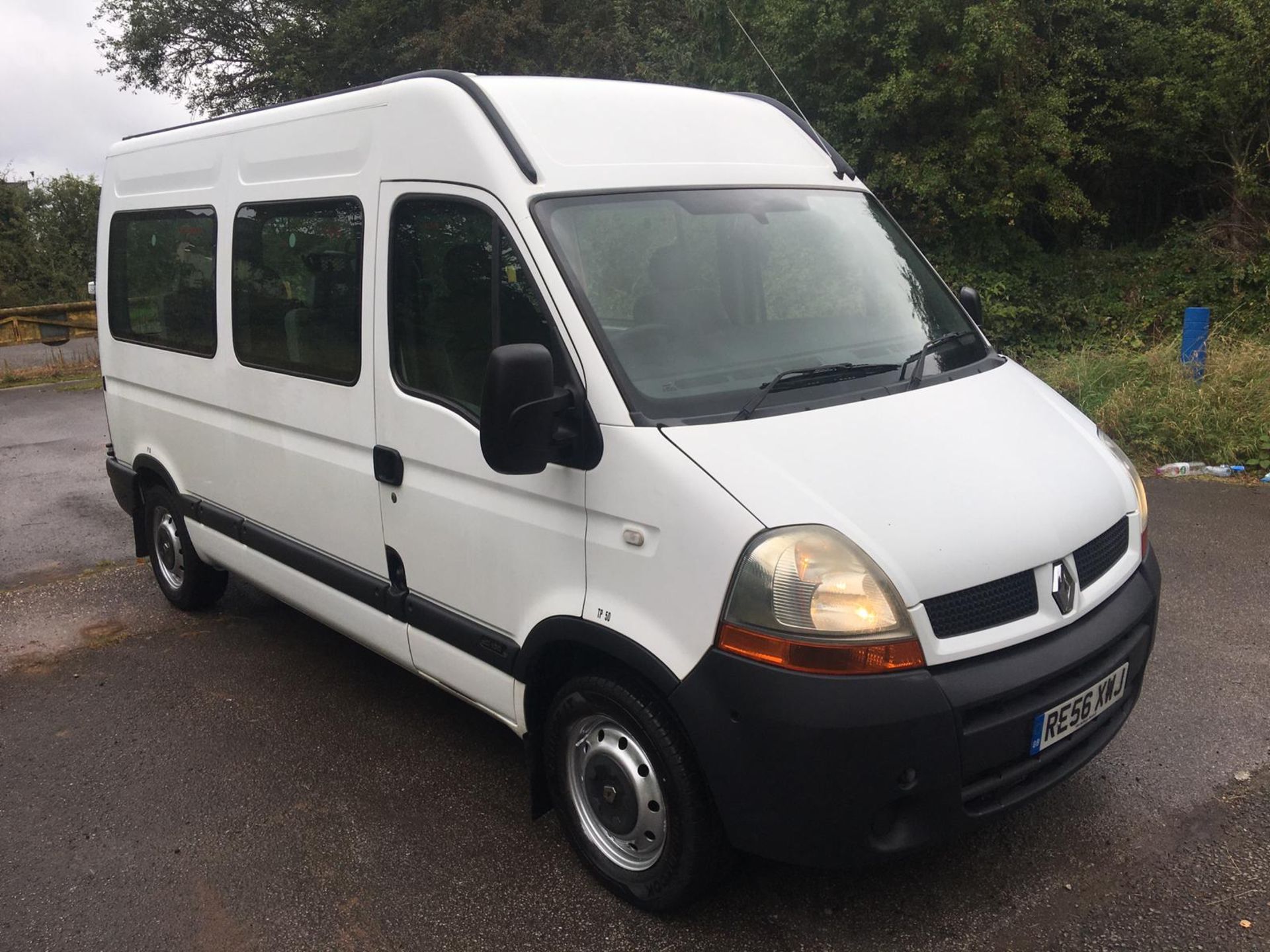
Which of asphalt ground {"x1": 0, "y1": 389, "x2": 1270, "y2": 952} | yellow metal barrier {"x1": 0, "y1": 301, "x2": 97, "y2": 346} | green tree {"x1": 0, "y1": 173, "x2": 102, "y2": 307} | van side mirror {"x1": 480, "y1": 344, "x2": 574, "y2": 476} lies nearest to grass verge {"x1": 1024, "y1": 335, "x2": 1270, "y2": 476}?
asphalt ground {"x1": 0, "y1": 389, "x2": 1270, "y2": 952}

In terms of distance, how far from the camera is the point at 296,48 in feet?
77.4

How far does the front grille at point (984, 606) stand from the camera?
2.62 meters

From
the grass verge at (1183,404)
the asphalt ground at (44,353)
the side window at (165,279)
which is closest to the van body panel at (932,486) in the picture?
the side window at (165,279)

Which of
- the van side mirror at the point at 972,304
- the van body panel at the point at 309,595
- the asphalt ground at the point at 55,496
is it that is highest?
the van side mirror at the point at 972,304

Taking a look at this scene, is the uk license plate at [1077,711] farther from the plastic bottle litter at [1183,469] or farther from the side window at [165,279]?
the plastic bottle litter at [1183,469]

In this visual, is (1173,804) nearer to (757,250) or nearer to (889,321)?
(889,321)

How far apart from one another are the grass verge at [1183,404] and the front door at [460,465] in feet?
19.6

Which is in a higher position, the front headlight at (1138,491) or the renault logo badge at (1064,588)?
the front headlight at (1138,491)

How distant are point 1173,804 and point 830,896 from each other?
1.26m

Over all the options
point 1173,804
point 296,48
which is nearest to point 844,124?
point 1173,804

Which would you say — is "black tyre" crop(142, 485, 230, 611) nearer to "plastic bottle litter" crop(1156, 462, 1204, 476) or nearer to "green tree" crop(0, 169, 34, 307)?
"plastic bottle litter" crop(1156, 462, 1204, 476)

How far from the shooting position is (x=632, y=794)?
3.01 metres

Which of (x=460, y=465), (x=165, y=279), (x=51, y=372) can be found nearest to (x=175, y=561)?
(x=165, y=279)

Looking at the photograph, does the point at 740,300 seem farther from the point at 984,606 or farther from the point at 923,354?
the point at 984,606
